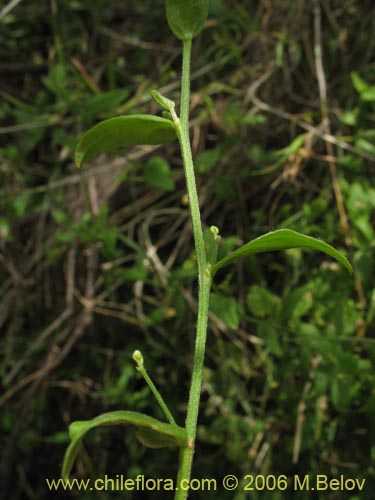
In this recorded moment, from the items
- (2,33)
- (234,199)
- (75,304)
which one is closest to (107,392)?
(75,304)

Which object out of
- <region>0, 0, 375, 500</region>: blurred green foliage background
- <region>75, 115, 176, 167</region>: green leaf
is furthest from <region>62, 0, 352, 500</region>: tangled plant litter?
<region>0, 0, 375, 500</region>: blurred green foliage background

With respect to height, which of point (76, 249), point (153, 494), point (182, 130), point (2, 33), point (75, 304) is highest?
Answer: point (2, 33)

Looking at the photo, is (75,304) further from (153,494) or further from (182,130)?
(182,130)

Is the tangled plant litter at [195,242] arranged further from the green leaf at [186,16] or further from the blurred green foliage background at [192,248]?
the blurred green foliage background at [192,248]

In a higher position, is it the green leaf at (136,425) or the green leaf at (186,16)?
the green leaf at (186,16)

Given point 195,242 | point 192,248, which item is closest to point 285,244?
point 195,242

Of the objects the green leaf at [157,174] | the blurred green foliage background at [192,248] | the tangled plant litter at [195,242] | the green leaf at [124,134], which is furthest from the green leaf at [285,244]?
the green leaf at [157,174]
